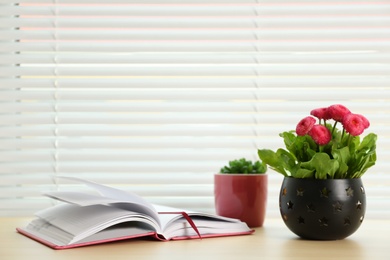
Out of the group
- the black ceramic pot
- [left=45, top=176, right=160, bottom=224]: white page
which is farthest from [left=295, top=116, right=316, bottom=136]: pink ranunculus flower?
[left=45, top=176, right=160, bottom=224]: white page

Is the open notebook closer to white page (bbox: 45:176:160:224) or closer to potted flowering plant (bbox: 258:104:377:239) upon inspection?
white page (bbox: 45:176:160:224)

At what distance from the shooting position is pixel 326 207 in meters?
1.38

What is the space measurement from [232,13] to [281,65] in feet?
→ 0.64

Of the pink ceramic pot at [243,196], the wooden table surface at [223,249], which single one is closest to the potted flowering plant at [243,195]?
the pink ceramic pot at [243,196]

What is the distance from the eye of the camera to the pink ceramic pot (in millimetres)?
1602

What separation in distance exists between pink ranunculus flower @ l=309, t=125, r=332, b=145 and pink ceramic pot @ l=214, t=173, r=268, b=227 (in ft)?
0.86

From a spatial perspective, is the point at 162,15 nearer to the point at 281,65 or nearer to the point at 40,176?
the point at 281,65

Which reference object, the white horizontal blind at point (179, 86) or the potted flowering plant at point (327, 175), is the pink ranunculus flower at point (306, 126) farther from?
the white horizontal blind at point (179, 86)

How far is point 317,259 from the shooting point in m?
1.23

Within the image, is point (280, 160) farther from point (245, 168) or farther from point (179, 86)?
point (179, 86)

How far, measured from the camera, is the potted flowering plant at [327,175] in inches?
54.4

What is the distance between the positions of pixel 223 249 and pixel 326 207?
23 cm

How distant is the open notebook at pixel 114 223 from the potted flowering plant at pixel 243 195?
99 mm

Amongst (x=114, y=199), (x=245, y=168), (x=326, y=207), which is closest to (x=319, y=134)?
(x=326, y=207)
